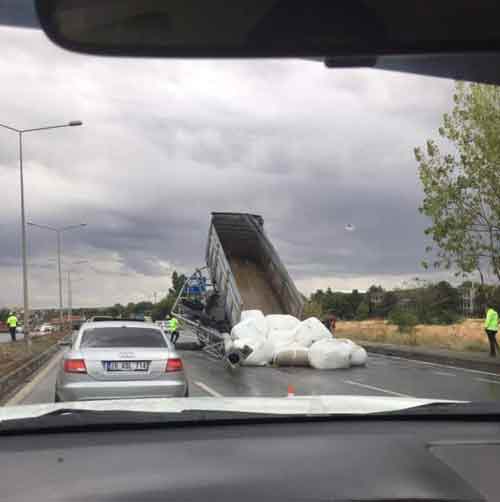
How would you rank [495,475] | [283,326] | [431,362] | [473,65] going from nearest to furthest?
[473,65] → [495,475] → [283,326] → [431,362]

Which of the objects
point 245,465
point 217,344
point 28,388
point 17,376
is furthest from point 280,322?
point 245,465

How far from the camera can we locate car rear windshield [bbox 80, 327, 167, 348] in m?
10.1

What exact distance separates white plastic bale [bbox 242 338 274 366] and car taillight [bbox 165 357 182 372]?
10707mm

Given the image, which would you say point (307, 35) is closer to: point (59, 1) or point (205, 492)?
point (59, 1)

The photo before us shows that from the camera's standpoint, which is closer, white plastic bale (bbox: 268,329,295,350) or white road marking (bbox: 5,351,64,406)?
white road marking (bbox: 5,351,64,406)

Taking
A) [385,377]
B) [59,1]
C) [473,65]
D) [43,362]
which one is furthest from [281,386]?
[59,1]

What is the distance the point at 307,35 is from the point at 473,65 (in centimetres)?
117

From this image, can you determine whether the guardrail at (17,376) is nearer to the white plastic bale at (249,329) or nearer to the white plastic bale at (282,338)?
the white plastic bale at (249,329)

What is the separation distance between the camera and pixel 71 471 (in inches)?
121

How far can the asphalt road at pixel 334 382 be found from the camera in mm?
14336

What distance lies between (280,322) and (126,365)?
1208cm

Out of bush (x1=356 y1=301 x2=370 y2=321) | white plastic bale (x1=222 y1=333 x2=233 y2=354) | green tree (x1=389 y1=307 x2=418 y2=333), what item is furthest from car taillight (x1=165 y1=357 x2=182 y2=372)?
bush (x1=356 y1=301 x2=370 y2=321)

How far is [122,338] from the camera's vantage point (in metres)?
10.3

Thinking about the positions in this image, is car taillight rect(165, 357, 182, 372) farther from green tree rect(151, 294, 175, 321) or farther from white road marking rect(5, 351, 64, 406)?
green tree rect(151, 294, 175, 321)
